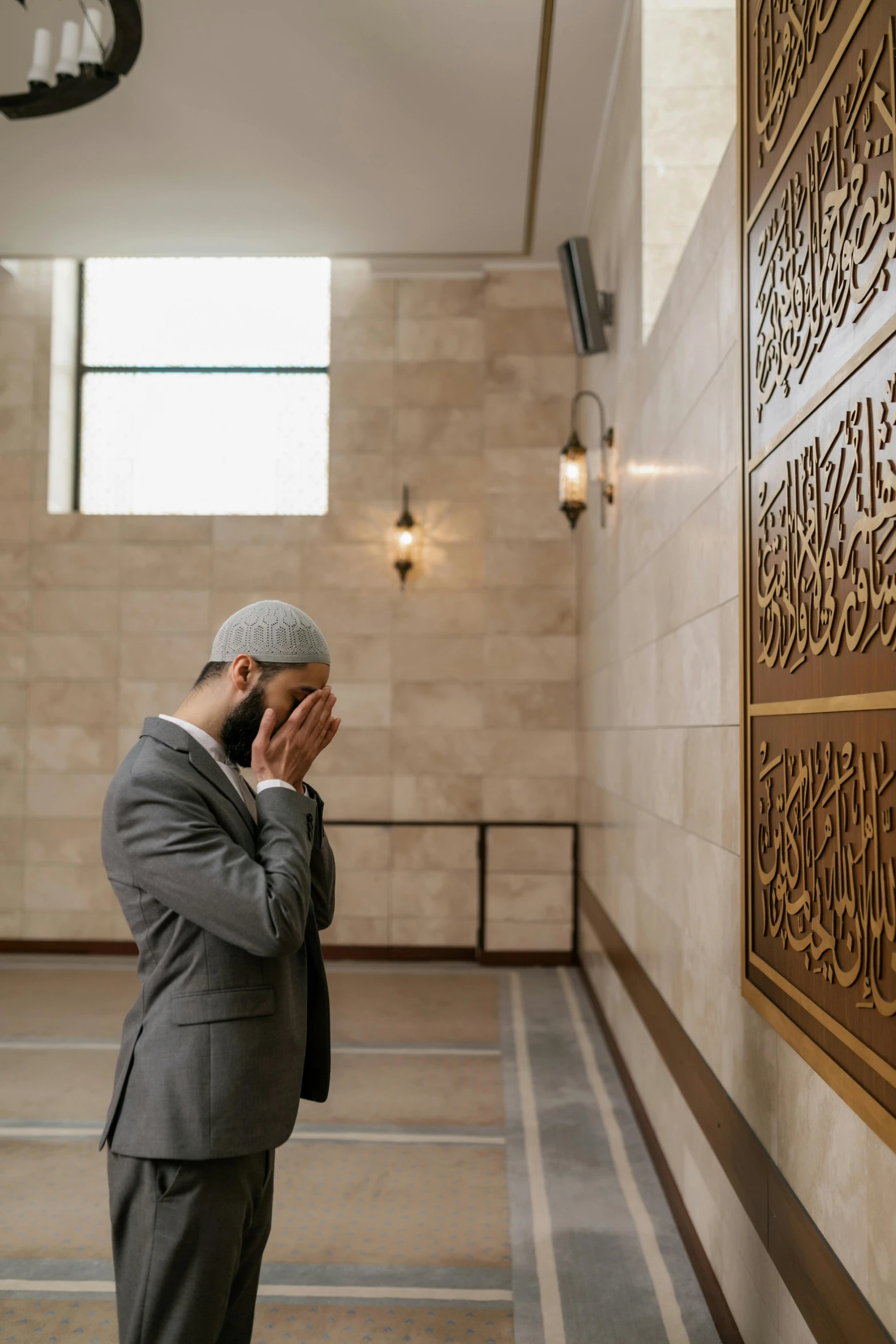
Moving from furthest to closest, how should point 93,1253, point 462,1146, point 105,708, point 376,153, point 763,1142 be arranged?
1. point 105,708
2. point 376,153
3. point 462,1146
4. point 93,1253
5. point 763,1142

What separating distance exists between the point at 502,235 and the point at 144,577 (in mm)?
3218

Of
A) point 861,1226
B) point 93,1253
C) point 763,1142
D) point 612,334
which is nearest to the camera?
point 861,1226

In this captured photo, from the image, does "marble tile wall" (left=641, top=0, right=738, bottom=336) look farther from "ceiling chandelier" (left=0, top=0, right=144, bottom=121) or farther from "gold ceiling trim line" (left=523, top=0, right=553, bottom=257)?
"ceiling chandelier" (left=0, top=0, right=144, bottom=121)

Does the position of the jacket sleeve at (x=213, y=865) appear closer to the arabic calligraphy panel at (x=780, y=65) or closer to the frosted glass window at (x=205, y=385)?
the arabic calligraphy panel at (x=780, y=65)

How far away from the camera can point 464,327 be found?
7102mm

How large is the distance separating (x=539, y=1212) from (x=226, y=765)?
2134 millimetres

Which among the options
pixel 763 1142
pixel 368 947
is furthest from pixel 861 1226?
pixel 368 947

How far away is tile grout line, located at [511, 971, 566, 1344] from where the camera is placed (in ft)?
8.53

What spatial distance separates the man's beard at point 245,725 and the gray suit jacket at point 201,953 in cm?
7

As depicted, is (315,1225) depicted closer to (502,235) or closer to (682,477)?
(682,477)

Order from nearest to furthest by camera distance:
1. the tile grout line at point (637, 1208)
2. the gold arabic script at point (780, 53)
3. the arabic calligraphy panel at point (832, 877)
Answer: the arabic calligraphy panel at point (832, 877)
the gold arabic script at point (780, 53)
the tile grout line at point (637, 1208)

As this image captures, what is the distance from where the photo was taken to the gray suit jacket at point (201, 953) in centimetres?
156

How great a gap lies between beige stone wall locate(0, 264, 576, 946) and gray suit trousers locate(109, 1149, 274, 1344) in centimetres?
521

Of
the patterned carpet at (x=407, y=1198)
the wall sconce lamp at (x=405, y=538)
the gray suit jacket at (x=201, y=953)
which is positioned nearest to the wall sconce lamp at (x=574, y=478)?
the wall sconce lamp at (x=405, y=538)
